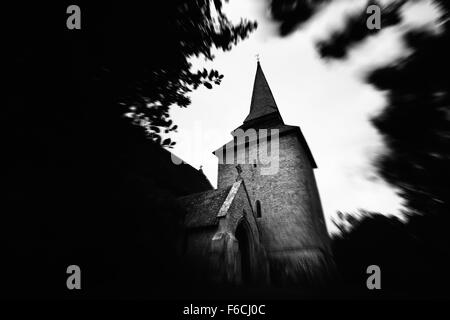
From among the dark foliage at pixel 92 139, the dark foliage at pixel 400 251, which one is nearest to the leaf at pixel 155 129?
the dark foliage at pixel 92 139

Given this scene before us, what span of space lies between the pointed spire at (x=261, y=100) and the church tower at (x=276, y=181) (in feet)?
0.51

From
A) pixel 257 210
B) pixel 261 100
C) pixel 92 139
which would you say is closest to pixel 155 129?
pixel 92 139

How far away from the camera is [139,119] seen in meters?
3.13

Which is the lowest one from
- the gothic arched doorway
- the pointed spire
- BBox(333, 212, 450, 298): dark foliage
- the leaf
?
the gothic arched doorway

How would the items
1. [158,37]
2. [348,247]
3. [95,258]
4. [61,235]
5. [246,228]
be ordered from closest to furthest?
[348,247], [61,235], [95,258], [158,37], [246,228]

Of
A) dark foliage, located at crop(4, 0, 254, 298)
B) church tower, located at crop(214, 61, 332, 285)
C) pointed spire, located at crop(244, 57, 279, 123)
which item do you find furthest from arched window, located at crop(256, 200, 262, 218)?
dark foliage, located at crop(4, 0, 254, 298)

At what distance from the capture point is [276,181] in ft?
49.7

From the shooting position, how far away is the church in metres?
8.66

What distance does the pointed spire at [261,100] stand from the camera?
64.2 feet

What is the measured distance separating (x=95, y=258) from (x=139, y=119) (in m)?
1.97

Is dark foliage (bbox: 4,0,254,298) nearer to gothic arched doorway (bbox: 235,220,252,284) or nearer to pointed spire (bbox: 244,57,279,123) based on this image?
gothic arched doorway (bbox: 235,220,252,284)

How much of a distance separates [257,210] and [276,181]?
101 inches
